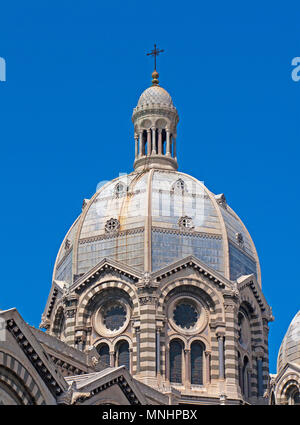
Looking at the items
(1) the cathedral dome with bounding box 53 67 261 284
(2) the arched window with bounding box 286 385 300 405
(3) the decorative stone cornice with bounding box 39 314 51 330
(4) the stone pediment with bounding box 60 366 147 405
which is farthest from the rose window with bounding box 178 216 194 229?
(4) the stone pediment with bounding box 60 366 147 405

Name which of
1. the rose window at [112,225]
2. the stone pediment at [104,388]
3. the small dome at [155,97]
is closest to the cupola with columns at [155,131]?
the small dome at [155,97]

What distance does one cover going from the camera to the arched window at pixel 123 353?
70.1 meters

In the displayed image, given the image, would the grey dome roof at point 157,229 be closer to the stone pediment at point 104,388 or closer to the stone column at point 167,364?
the stone column at point 167,364

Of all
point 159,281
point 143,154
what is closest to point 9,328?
point 159,281

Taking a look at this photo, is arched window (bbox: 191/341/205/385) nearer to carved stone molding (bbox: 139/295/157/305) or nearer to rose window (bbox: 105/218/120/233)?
carved stone molding (bbox: 139/295/157/305)

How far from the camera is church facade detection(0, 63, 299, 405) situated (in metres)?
69.4

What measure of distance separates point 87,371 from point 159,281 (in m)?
11.7

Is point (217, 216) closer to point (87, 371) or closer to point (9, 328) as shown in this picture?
point (87, 371)

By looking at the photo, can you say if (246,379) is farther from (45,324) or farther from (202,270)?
(45,324)

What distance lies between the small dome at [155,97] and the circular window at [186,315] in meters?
16.7

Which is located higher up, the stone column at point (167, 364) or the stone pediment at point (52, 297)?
the stone pediment at point (52, 297)

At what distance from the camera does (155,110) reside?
7938 centimetres

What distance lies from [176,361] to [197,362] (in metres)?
1.40
